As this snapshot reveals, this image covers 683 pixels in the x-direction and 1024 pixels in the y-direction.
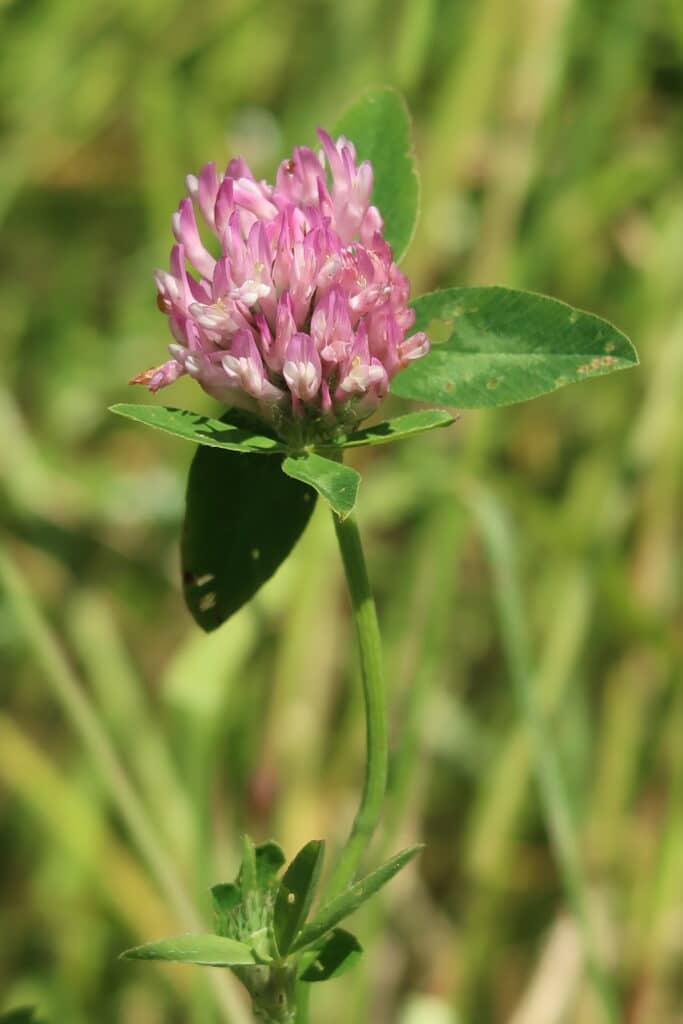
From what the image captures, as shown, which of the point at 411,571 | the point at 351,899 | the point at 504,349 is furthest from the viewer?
the point at 411,571

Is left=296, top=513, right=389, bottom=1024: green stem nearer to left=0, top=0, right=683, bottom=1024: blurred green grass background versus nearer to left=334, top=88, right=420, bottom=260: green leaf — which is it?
left=334, top=88, right=420, bottom=260: green leaf

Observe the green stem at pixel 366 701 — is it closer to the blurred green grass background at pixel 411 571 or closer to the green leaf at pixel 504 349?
the green leaf at pixel 504 349

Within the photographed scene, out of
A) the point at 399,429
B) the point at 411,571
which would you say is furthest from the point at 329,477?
the point at 411,571

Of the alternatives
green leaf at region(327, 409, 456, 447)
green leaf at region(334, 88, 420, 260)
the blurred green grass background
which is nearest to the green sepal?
green leaf at region(327, 409, 456, 447)

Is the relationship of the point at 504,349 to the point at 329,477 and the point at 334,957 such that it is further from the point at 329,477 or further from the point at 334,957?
the point at 334,957

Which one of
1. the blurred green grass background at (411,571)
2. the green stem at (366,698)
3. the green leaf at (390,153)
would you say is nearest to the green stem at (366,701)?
the green stem at (366,698)
